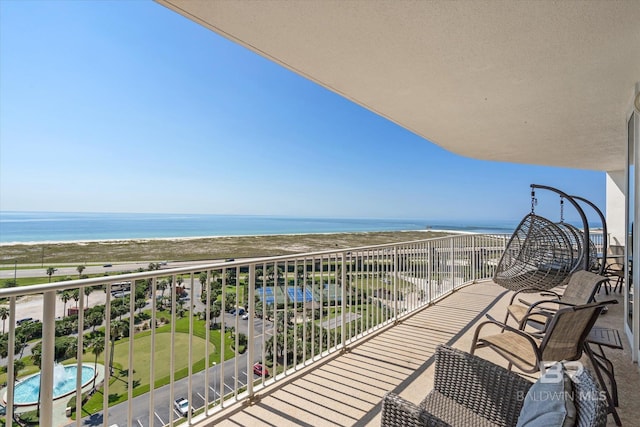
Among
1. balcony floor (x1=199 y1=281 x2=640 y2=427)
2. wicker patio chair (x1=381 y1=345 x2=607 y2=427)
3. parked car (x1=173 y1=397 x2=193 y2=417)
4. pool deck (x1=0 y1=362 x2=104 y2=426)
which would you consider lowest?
parked car (x1=173 y1=397 x2=193 y2=417)

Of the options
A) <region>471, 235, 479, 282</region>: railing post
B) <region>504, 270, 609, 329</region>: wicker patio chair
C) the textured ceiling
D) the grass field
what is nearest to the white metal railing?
<region>504, 270, 609, 329</region>: wicker patio chair

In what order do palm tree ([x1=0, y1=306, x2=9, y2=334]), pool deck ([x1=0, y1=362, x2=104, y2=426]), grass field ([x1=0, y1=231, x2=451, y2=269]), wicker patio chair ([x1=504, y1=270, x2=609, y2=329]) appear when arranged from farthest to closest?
grass field ([x1=0, y1=231, x2=451, y2=269]) → wicker patio chair ([x1=504, y1=270, x2=609, y2=329]) → pool deck ([x1=0, y1=362, x2=104, y2=426]) → palm tree ([x1=0, y1=306, x2=9, y2=334])

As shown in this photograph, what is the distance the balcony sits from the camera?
1.65 m

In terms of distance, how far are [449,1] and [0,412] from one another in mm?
3234

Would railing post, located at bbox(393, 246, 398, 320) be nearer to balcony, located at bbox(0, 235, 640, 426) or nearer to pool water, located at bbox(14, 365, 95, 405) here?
balcony, located at bbox(0, 235, 640, 426)

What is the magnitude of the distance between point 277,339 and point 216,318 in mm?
576

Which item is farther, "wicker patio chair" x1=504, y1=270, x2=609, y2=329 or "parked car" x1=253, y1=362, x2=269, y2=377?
"wicker patio chair" x1=504, y1=270, x2=609, y2=329

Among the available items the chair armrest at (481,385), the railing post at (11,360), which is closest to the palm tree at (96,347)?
the railing post at (11,360)

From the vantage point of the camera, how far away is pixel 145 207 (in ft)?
96.5

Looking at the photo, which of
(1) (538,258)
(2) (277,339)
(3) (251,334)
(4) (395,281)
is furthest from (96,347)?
(1) (538,258)

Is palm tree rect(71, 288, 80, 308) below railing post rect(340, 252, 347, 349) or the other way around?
the other way around

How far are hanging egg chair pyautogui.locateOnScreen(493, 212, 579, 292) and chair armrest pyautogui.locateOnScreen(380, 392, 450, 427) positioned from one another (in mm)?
3452

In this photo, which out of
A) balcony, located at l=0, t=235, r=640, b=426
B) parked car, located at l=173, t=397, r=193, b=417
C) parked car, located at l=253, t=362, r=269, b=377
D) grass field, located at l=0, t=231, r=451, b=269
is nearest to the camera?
balcony, located at l=0, t=235, r=640, b=426

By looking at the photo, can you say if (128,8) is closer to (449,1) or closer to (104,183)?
(449,1)
